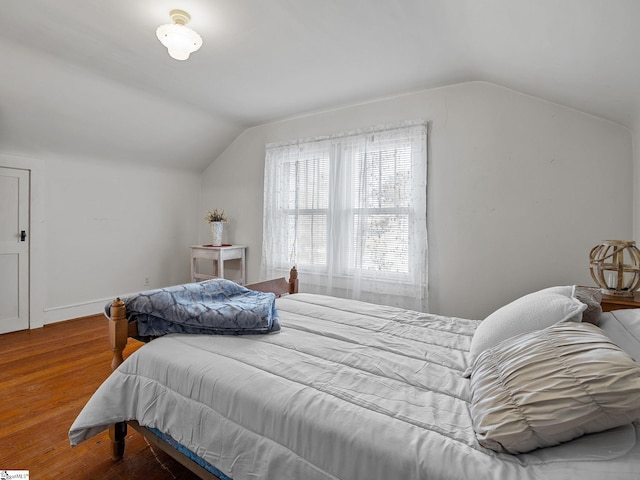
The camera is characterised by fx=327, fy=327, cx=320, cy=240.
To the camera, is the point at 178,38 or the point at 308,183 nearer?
the point at 178,38

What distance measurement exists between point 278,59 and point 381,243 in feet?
6.20

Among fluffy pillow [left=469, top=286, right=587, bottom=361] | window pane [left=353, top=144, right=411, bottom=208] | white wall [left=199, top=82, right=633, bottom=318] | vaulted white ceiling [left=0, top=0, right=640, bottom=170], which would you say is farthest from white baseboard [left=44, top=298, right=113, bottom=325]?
fluffy pillow [left=469, top=286, right=587, bottom=361]

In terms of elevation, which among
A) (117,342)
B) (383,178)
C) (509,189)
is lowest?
(117,342)

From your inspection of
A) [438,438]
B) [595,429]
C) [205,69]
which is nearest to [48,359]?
[205,69]

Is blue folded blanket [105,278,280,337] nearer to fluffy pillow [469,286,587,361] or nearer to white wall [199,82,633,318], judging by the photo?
fluffy pillow [469,286,587,361]

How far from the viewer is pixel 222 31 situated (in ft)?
7.14

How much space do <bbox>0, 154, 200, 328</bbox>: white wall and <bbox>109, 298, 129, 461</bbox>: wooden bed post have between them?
8.83 feet

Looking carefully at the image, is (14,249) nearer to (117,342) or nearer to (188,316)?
(117,342)

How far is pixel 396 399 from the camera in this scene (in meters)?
1.06

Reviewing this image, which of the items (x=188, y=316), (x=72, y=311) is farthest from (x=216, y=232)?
(x=188, y=316)

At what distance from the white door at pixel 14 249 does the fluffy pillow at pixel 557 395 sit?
13.7 feet

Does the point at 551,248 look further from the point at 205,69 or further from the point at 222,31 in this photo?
the point at 205,69

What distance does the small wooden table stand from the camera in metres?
4.10

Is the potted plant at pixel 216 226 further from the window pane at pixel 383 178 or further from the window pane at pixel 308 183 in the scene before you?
the window pane at pixel 383 178
